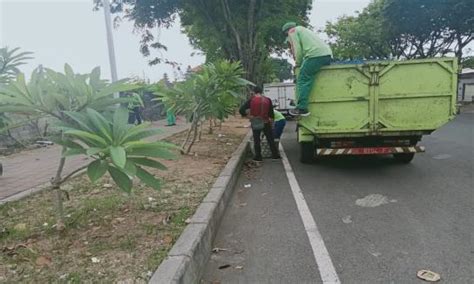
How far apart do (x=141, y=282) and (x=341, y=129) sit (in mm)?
5345

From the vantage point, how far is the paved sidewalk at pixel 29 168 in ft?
22.5

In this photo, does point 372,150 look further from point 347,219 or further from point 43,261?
point 43,261

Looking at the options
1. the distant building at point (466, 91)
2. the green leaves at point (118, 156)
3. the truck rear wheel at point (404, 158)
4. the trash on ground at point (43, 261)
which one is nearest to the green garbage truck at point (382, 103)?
the truck rear wheel at point (404, 158)

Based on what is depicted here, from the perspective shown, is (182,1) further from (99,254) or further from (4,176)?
(99,254)

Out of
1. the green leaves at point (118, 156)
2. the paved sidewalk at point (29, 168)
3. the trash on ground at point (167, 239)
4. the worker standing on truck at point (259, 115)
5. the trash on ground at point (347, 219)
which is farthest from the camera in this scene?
the worker standing on truck at point (259, 115)

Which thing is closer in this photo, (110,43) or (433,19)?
(110,43)

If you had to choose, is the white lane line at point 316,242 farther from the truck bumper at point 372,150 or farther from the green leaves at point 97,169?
the green leaves at point 97,169

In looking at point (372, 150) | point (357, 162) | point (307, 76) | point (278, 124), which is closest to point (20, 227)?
point (307, 76)

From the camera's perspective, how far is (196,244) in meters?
3.84

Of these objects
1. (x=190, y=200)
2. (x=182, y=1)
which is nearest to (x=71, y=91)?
(x=190, y=200)

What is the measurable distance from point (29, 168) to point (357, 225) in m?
Answer: 6.84

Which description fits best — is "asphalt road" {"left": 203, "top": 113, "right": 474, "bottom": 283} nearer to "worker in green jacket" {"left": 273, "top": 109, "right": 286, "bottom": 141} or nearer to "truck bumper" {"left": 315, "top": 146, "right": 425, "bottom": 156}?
"truck bumper" {"left": 315, "top": 146, "right": 425, "bottom": 156}

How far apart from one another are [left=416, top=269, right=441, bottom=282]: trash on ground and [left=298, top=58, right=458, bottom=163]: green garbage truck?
164 inches

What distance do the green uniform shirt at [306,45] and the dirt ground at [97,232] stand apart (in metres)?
2.88
